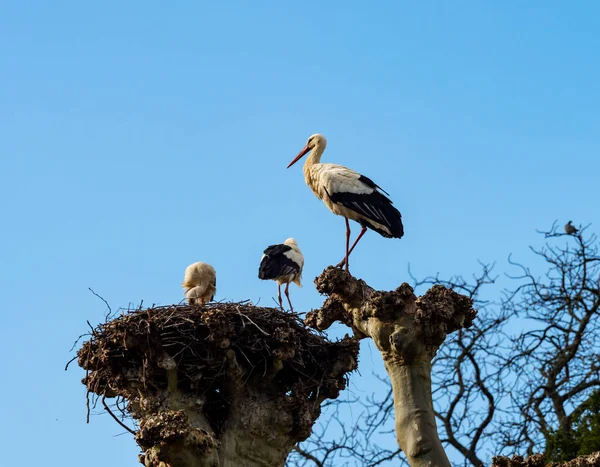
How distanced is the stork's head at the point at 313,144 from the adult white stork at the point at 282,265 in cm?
126

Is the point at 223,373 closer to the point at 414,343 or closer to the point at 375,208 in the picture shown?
the point at 414,343

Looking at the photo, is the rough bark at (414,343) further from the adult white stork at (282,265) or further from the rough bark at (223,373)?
the adult white stork at (282,265)

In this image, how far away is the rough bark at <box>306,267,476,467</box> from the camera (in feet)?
31.5

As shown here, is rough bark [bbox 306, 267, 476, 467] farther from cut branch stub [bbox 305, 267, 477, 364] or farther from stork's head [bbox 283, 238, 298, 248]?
stork's head [bbox 283, 238, 298, 248]

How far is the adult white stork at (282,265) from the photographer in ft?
54.3

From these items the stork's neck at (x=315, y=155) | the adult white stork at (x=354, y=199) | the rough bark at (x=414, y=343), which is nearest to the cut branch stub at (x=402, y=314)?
the rough bark at (x=414, y=343)

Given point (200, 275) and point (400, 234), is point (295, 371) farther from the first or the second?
point (200, 275)

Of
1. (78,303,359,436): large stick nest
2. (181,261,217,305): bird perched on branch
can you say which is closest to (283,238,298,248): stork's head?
(181,261,217,305): bird perched on branch

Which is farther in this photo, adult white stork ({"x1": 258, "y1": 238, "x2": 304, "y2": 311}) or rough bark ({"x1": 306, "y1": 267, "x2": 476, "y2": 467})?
adult white stork ({"x1": 258, "y1": 238, "x2": 304, "y2": 311})

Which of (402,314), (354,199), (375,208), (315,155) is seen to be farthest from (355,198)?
(402,314)

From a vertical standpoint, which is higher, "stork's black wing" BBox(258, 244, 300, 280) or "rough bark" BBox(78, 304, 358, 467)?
"stork's black wing" BBox(258, 244, 300, 280)

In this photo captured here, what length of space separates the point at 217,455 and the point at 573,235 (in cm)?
902

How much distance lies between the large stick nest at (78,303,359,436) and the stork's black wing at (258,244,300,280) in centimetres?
441

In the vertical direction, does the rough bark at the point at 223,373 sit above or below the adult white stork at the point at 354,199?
below
